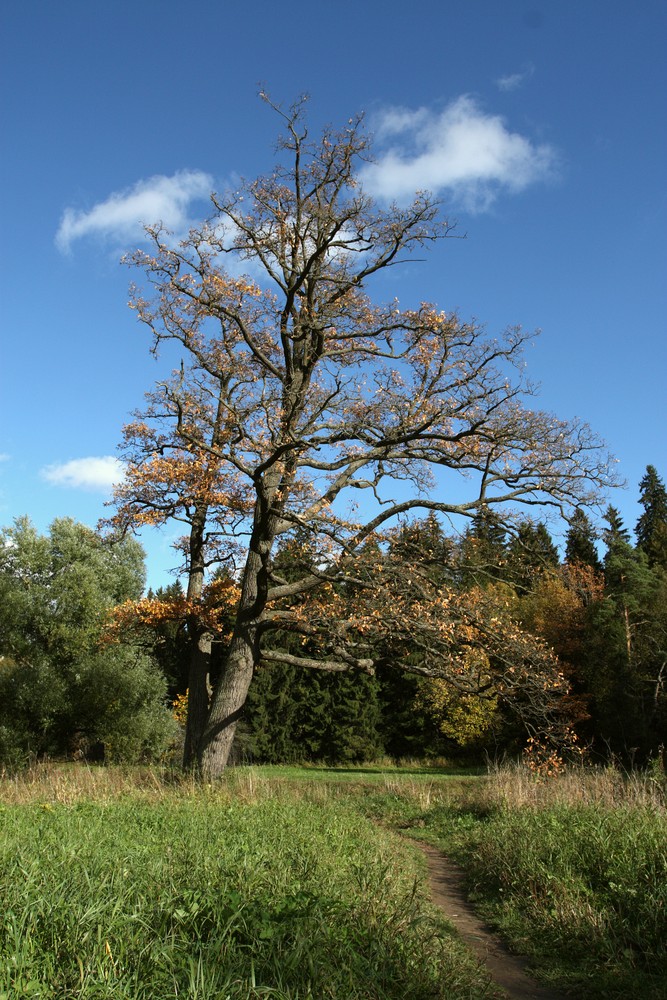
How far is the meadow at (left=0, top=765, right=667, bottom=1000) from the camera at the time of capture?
334 cm

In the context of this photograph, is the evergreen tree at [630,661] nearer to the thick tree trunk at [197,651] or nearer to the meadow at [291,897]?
the thick tree trunk at [197,651]

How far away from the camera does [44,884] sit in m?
4.07

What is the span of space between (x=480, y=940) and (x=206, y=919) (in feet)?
10.8

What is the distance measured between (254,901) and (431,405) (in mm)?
10755

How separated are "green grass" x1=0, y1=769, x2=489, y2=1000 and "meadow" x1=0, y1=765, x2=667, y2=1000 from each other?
15 millimetres

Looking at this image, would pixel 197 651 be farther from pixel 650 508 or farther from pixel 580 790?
pixel 650 508

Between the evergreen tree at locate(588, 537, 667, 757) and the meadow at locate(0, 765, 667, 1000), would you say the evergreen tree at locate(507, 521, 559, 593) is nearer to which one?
the meadow at locate(0, 765, 667, 1000)

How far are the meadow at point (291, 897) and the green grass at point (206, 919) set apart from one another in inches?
0.6

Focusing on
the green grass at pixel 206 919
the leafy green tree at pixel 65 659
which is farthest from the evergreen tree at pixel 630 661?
the green grass at pixel 206 919

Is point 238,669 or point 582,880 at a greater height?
point 238,669

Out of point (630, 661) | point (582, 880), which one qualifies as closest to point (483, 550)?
point (582, 880)

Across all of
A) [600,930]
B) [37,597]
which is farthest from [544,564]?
[37,597]

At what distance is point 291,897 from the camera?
427 cm

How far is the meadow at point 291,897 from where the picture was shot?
334 centimetres
